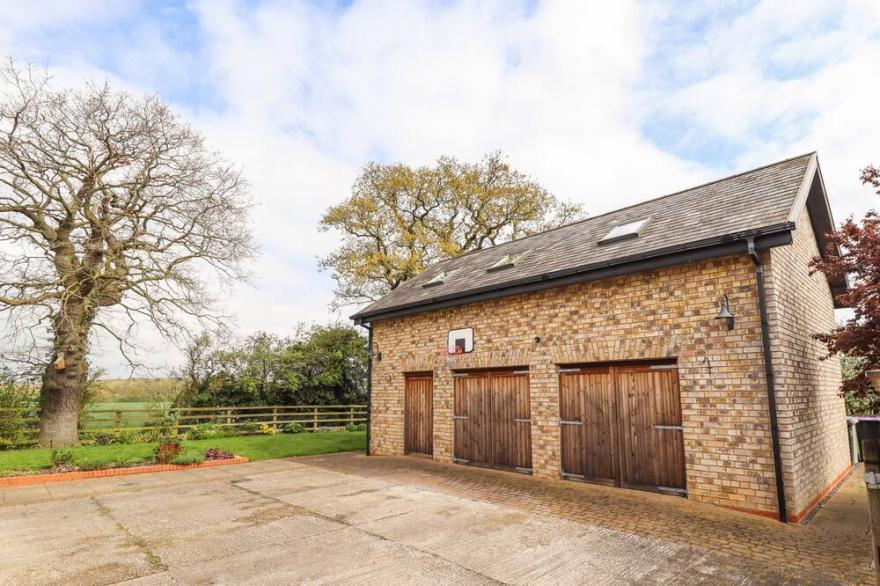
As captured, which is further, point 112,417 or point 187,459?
point 112,417

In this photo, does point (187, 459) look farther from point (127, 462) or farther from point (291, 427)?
point (291, 427)

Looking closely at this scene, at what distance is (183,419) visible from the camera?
1541 cm

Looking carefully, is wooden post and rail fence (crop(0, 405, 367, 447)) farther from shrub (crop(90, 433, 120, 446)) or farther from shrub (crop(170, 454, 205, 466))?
shrub (crop(170, 454, 205, 466))

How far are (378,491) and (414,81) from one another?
714 cm

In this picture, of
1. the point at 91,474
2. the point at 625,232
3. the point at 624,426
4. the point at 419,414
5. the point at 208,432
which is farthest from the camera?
the point at 208,432

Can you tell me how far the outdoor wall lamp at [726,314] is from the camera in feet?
19.3

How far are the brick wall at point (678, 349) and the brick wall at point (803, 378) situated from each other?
207mm

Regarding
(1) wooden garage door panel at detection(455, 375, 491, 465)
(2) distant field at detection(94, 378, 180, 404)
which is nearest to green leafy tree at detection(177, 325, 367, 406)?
(2) distant field at detection(94, 378, 180, 404)

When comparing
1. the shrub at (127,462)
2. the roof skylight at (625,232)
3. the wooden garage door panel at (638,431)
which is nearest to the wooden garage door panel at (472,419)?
the wooden garage door panel at (638,431)

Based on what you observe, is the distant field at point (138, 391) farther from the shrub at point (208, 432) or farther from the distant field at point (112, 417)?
the shrub at point (208, 432)

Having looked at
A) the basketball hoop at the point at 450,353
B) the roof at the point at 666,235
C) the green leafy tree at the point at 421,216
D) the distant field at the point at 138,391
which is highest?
the green leafy tree at the point at 421,216

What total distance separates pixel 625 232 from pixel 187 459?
10258mm

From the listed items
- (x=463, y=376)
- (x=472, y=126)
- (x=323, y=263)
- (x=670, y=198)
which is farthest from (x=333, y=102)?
(x=323, y=263)

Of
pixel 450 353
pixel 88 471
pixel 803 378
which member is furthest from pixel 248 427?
pixel 803 378
